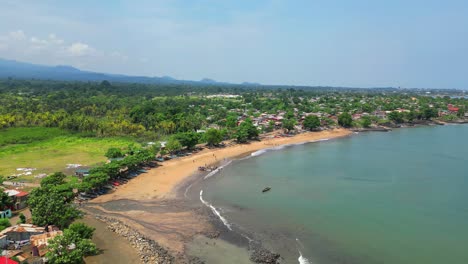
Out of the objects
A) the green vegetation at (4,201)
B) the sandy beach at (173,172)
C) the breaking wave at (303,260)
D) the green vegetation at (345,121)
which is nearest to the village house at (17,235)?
the green vegetation at (4,201)

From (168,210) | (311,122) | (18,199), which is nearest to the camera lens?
(18,199)

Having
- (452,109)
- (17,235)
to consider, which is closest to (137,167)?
(17,235)

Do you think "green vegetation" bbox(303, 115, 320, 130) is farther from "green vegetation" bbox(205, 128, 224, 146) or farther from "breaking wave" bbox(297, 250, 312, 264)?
"breaking wave" bbox(297, 250, 312, 264)

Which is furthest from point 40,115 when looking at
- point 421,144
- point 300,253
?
point 421,144

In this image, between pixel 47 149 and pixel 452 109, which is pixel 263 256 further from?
pixel 452 109

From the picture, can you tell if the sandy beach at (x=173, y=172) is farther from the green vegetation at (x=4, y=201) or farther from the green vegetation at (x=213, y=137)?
the green vegetation at (x=4, y=201)

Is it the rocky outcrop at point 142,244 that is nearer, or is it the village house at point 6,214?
the rocky outcrop at point 142,244

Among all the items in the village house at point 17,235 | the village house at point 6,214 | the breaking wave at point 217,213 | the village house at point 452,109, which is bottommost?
the breaking wave at point 217,213
